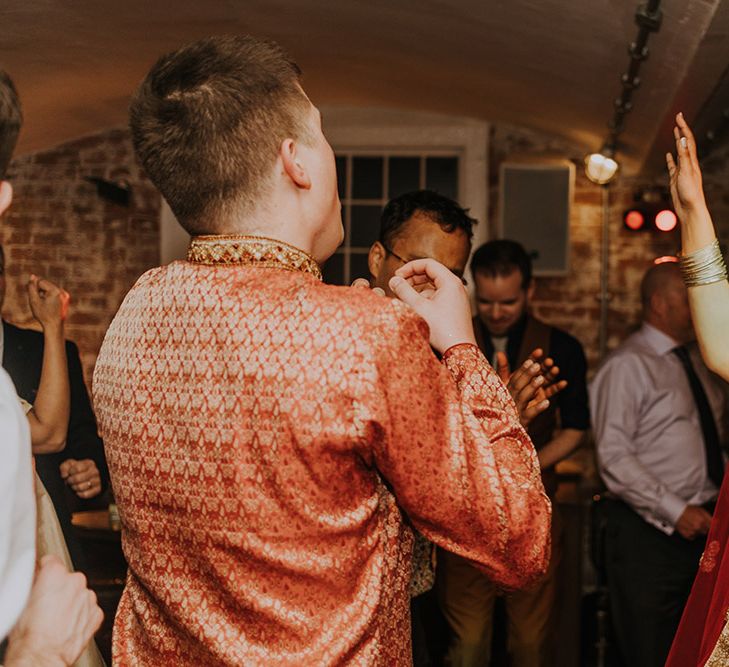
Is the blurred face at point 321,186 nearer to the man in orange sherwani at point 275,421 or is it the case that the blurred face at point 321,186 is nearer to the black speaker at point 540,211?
the man in orange sherwani at point 275,421

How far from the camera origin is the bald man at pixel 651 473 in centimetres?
362

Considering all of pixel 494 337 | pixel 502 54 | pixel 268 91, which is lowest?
pixel 494 337

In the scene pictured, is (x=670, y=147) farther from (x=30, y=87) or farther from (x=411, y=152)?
(x=30, y=87)

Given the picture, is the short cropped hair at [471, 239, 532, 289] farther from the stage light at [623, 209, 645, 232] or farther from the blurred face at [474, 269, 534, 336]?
the stage light at [623, 209, 645, 232]

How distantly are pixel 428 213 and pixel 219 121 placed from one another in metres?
1.21

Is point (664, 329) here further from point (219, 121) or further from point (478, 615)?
point (219, 121)

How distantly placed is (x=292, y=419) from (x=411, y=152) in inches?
188

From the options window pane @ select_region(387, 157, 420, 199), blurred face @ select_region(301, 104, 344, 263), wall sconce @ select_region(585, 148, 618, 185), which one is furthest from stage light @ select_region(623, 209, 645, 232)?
blurred face @ select_region(301, 104, 344, 263)

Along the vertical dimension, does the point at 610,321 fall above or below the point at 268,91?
below

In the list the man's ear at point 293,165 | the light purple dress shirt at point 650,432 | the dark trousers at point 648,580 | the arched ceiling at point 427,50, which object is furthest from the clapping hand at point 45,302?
the dark trousers at point 648,580

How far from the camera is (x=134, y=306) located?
3.75 feet

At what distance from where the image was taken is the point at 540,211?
5363 mm

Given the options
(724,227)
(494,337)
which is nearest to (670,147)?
(724,227)

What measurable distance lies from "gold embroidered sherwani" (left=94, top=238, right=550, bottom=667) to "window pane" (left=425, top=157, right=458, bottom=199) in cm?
457
